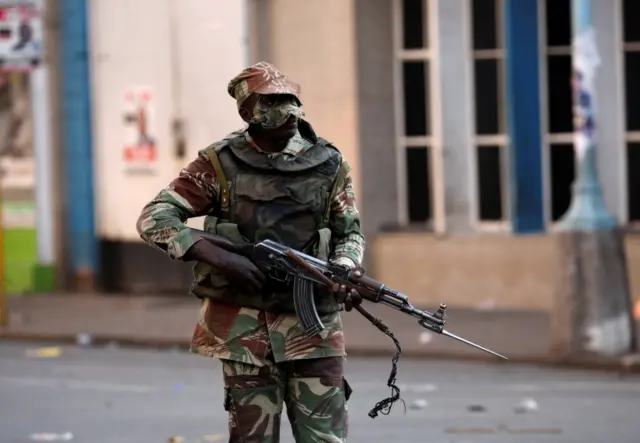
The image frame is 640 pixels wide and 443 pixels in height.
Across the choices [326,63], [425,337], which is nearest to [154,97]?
[326,63]

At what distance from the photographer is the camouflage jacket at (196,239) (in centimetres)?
588

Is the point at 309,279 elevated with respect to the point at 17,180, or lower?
lower

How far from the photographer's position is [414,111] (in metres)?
16.8

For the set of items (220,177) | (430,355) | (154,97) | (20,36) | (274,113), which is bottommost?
(430,355)

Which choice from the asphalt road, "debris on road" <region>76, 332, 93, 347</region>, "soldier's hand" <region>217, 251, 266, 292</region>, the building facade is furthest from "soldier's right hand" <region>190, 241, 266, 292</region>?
the building facade

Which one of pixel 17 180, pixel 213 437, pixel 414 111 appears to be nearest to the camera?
pixel 213 437

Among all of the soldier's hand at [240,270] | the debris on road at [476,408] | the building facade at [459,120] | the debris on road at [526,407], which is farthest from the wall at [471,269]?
the soldier's hand at [240,270]

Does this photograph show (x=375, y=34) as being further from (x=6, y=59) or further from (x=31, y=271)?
(x=31, y=271)

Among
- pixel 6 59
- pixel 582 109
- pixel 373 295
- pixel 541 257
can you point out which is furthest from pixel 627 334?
pixel 373 295

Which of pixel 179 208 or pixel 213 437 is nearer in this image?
pixel 179 208

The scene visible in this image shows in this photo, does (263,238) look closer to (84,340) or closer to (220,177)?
(220,177)

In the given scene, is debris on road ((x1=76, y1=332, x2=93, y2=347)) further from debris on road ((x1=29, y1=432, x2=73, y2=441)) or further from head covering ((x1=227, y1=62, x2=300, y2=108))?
head covering ((x1=227, y1=62, x2=300, y2=108))

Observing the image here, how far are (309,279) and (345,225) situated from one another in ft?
1.18

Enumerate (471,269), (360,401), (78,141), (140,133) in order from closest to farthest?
(360,401) → (471,269) → (140,133) → (78,141)
